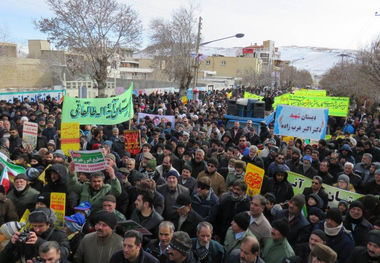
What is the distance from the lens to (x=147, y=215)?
4.19 m

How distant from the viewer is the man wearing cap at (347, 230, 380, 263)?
3303mm

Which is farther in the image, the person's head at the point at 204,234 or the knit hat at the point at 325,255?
the person's head at the point at 204,234

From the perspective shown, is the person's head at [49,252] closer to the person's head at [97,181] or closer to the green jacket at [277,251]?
the person's head at [97,181]

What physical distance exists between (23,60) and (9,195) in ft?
140

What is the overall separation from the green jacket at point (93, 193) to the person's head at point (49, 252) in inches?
57.7

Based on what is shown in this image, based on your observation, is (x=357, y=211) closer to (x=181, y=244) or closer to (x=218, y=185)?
(x=218, y=185)

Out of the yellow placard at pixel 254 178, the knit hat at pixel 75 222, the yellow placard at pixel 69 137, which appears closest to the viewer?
the knit hat at pixel 75 222

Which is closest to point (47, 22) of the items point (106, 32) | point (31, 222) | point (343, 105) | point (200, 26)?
point (106, 32)

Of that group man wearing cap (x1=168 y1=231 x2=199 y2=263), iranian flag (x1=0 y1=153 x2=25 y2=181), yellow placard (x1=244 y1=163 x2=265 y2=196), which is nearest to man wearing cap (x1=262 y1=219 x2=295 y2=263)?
man wearing cap (x1=168 y1=231 x2=199 y2=263)

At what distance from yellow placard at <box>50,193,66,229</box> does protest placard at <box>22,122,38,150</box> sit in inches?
175

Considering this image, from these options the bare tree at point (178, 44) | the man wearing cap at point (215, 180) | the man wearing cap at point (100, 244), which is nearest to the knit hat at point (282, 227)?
the man wearing cap at point (100, 244)

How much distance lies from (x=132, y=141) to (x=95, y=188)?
12.1 feet

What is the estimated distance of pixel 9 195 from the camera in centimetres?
467

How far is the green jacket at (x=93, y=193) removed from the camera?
454cm
